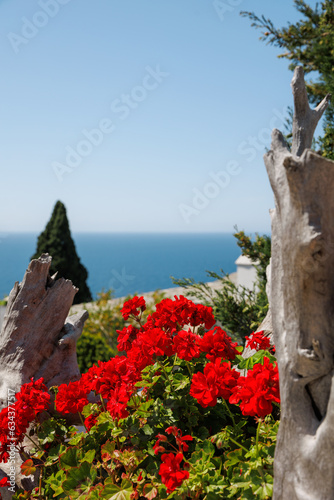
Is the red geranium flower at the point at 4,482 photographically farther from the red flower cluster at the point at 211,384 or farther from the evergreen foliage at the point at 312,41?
the evergreen foliage at the point at 312,41

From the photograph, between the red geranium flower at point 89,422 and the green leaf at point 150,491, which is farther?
the red geranium flower at point 89,422

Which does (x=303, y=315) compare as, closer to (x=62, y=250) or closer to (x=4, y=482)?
(x=4, y=482)

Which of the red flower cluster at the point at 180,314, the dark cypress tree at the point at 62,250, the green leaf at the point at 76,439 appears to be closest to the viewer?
the green leaf at the point at 76,439

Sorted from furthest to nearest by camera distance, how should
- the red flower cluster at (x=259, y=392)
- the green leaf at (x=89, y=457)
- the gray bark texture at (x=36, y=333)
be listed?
the gray bark texture at (x=36, y=333)
the green leaf at (x=89, y=457)
the red flower cluster at (x=259, y=392)

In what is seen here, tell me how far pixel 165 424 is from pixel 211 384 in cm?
50

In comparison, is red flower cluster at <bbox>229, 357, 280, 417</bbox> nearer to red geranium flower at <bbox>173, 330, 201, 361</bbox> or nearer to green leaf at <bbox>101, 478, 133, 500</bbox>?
red geranium flower at <bbox>173, 330, 201, 361</bbox>

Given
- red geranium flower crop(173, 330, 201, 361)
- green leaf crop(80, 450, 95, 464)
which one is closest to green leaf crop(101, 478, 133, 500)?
green leaf crop(80, 450, 95, 464)

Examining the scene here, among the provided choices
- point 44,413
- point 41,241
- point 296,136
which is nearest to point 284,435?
point 296,136

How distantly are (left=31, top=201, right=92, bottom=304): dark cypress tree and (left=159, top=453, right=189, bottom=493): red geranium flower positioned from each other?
10340mm

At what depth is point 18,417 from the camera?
2.14m

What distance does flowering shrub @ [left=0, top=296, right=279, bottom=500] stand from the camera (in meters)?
1.69

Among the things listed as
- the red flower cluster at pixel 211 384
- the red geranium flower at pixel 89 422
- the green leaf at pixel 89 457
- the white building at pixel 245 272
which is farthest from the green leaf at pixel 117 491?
the white building at pixel 245 272

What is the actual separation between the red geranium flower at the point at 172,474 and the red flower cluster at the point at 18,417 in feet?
2.92

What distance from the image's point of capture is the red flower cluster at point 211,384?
1.78 meters
